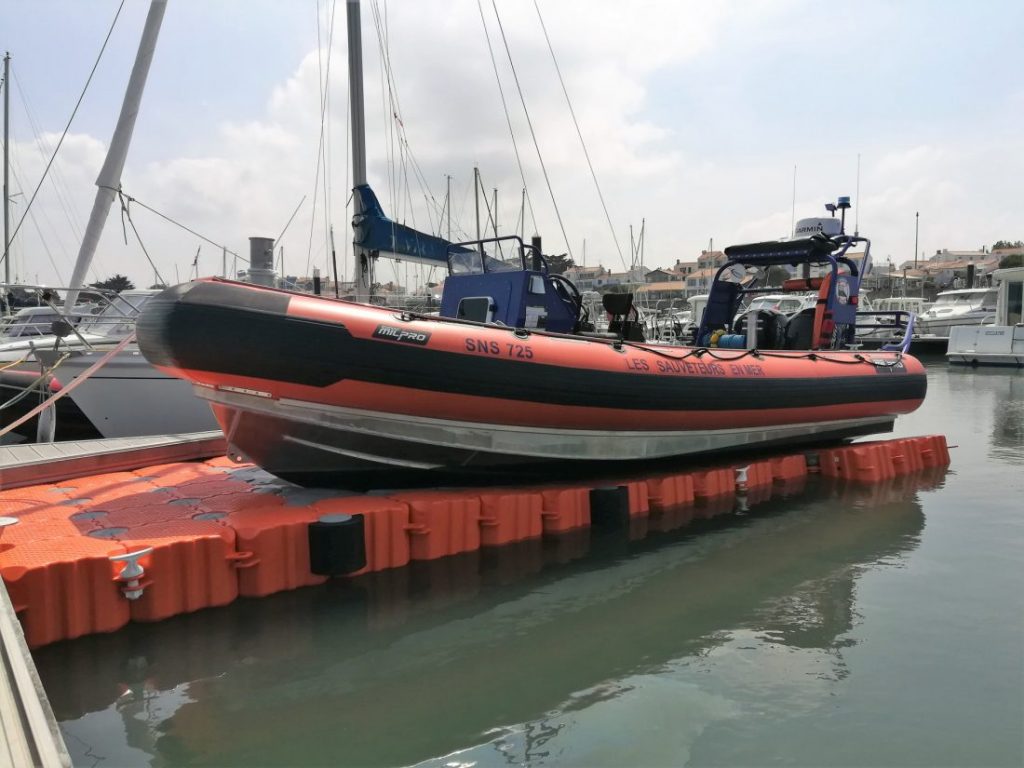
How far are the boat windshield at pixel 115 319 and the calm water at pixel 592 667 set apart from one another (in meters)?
5.29

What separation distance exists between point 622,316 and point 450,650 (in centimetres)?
400

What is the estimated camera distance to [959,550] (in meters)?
4.84

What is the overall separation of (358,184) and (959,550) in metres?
6.33

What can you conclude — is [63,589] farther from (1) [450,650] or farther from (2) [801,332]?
(2) [801,332]

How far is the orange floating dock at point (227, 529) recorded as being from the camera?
10.5ft

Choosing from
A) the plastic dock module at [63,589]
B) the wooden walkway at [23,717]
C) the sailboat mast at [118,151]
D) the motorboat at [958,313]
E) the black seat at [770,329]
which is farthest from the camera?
the motorboat at [958,313]

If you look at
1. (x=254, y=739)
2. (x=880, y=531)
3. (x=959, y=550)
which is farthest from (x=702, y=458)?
(x=254, y=739)

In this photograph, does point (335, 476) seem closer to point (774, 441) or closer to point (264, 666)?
point (264, 666)

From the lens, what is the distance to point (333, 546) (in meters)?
3.84

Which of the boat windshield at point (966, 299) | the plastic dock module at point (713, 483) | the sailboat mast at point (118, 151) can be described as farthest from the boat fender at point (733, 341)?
the boat windshield at point (966, 299)

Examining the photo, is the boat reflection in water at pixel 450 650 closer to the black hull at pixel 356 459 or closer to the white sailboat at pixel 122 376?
the black hull at pixel 356 459

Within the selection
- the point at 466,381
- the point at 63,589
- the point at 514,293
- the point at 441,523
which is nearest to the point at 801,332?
the point at 514,293

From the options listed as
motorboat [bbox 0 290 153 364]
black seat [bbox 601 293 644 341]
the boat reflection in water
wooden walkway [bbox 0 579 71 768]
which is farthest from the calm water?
motorboat [bbox 0 290 153 364]

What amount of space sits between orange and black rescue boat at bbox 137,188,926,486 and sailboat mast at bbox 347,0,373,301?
111cm
